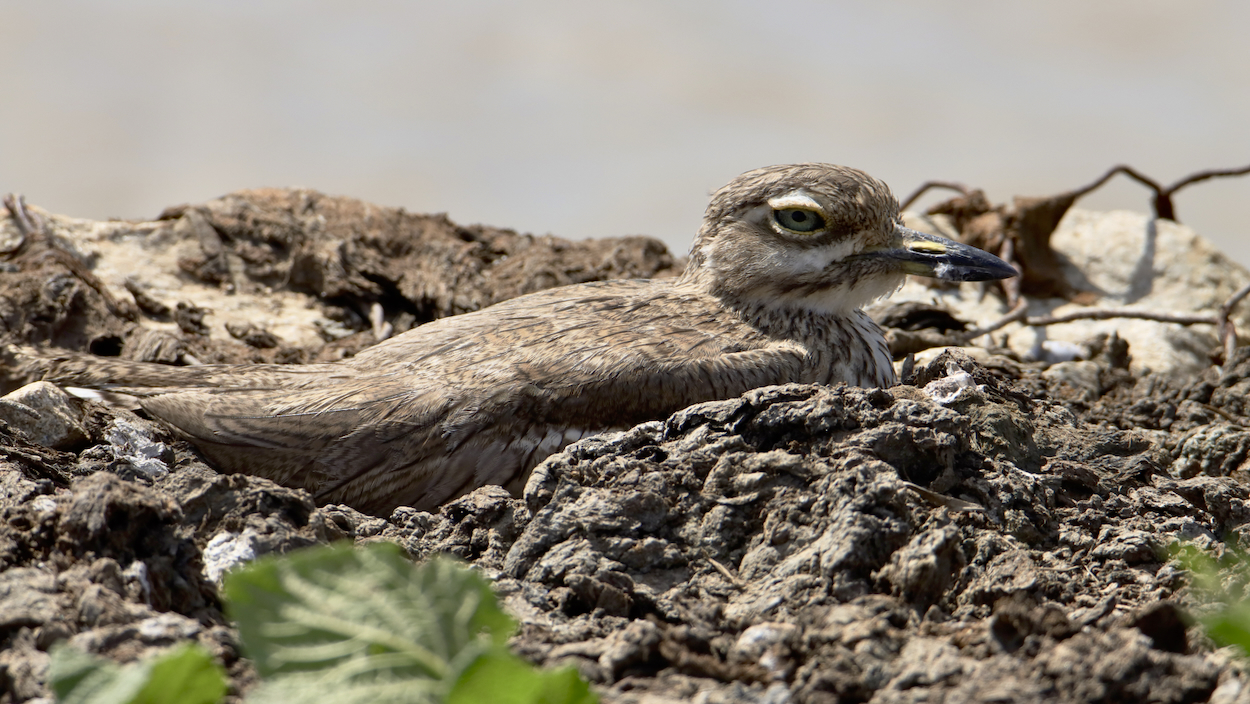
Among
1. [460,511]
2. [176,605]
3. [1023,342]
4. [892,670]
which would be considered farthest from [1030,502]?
[1023,342]

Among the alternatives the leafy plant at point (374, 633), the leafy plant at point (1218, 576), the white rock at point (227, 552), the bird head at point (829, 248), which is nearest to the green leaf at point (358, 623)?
the leafy plant at point (374, 633)

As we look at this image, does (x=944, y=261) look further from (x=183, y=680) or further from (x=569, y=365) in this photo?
(x=183, y=680)

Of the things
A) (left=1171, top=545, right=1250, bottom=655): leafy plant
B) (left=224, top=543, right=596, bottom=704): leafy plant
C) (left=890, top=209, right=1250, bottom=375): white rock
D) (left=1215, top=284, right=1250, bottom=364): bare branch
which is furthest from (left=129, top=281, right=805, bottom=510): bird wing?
(left=1215, top=284, right=1250, bottom=364): bare branch

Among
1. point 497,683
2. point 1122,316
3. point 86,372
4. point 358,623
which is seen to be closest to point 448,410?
point 86,372

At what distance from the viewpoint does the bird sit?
2895 mm

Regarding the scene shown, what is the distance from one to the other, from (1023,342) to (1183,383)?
0.76m

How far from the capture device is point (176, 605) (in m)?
1.86

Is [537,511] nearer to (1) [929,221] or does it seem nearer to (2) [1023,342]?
(2) [1023,342]

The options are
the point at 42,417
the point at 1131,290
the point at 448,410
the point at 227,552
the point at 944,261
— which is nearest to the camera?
the point at 227,552

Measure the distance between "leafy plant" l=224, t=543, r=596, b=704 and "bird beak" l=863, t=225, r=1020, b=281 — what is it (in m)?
2.42

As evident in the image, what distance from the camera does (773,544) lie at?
2090mm

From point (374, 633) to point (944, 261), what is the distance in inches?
101

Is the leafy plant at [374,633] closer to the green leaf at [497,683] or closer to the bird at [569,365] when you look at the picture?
the green leaf at [497,683]

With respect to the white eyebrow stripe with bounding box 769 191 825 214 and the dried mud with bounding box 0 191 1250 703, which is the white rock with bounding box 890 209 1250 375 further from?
the dried mud with bounding box 0 191 1250 703
